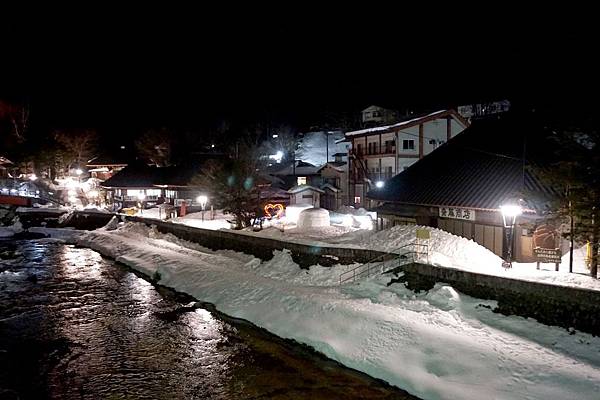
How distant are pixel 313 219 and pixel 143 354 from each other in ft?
48.9

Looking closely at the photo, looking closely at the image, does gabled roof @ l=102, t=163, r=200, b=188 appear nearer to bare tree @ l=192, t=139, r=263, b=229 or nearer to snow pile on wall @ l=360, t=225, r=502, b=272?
bare tree @ l=192, t=139, r=263, b=229

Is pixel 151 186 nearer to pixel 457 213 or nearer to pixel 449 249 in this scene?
pixel 457 213

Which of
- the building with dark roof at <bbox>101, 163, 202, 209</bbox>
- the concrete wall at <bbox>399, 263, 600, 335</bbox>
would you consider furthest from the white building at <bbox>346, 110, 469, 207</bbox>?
the concrete wall at <bbox>399, 263, 600, 335</bbox>

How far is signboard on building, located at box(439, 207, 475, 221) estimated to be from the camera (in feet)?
64.4

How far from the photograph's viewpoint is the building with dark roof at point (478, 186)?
59.1 ft

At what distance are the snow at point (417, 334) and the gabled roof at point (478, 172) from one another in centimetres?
263

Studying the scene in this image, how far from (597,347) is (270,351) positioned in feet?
29.8

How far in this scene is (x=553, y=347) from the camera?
13.1 metres

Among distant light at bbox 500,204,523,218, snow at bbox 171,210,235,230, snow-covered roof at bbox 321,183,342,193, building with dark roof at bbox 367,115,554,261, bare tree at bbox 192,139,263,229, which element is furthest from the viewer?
snow-covered roof at bbox 321,183,342,193

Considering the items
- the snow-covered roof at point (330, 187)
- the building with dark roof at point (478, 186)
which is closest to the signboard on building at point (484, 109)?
the snow-covered roof at point (330, 187)

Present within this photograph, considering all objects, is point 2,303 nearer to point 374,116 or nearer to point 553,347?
point 553,347

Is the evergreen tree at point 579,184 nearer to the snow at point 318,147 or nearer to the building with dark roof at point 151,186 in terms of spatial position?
the building with dark roof at point 151,186

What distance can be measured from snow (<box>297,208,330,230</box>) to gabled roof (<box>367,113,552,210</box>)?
12.8ft

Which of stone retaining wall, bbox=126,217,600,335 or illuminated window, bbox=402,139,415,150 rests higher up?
illuminated window, bbox=402,139,415,150
